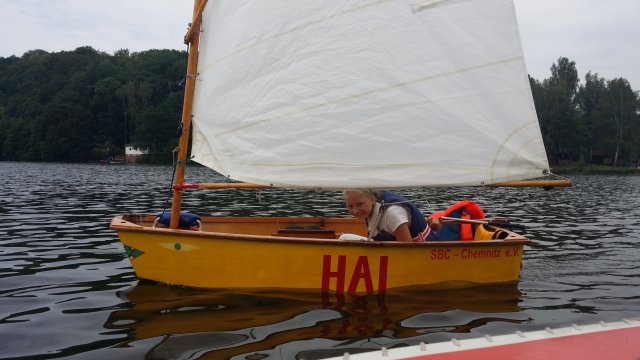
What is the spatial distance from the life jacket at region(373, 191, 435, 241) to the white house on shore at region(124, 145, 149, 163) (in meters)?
94.9

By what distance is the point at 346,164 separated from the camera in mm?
7070

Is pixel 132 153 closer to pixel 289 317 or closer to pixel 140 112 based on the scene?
pixel 140 112

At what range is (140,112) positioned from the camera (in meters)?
105

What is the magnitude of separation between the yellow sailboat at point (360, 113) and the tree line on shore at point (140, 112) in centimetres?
8045

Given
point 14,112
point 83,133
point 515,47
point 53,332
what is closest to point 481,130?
point 515,47

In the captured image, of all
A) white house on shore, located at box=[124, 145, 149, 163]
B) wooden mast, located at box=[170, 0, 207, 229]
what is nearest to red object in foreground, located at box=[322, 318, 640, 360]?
wooden mast, located at box=[170, 0, 207, 229]

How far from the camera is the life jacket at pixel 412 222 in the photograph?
744 centimetres

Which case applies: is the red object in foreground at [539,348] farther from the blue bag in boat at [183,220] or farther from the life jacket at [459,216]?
the blue bag in boat at [183,220]

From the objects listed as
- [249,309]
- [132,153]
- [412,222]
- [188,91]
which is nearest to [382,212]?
[412,222]

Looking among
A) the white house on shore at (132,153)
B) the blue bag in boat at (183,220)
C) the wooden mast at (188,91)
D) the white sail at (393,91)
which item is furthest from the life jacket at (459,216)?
the white house on shore at (132,153)

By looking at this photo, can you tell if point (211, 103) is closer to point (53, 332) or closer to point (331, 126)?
point (331, 126)

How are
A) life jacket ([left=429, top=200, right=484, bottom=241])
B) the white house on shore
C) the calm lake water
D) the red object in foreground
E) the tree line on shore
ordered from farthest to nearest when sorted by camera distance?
the white house on shore < the tree line on shore < life jacket ([left=429, top=200, right=484, bottom=241]) < the calm lake water < the red object in foreground

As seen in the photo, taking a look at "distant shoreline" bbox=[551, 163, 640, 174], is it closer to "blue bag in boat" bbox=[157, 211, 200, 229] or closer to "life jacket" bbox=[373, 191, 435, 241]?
"life jacket" bbox=[373, 191, 435, 241]

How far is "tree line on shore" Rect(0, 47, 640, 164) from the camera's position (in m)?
90.5
